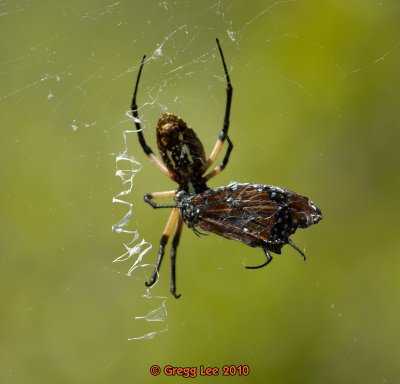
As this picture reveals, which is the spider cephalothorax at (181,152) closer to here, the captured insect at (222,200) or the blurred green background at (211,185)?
the captured insect at (222,200)

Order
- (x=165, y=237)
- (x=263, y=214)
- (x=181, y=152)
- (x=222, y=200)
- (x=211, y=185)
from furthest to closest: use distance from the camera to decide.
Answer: (x=211, y=185) < (x=165, y=237) < (x=181, y=152) < (x=222, y=200) < (x=263, y=214)

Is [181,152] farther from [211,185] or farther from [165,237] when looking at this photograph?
[211,185]

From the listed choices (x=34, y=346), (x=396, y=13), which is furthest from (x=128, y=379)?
(x=396, y=13)

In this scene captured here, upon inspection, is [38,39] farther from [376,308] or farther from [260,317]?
[376,308]

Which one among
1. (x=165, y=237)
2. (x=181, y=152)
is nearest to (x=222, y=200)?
(x=181, y=152)

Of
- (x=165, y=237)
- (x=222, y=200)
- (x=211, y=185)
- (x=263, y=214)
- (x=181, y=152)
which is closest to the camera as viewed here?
(x=263, y=214)

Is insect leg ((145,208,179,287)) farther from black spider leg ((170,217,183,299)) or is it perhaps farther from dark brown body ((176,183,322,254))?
dark brown body ((176,183,322,254))

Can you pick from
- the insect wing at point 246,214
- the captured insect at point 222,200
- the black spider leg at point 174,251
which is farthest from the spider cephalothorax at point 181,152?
the black spider leg at point 174,251

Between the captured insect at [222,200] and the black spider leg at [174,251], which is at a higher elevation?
the captured insect at [222,200]
